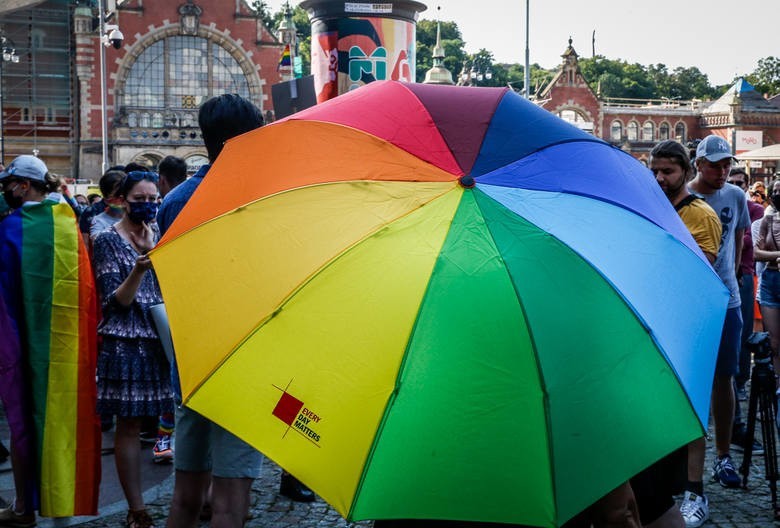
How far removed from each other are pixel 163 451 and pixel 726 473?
341 centimetres

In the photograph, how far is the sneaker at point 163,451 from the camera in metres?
6.11

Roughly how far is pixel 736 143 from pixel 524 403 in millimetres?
63592

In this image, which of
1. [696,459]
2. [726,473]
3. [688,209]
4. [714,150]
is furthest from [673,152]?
[726,473]

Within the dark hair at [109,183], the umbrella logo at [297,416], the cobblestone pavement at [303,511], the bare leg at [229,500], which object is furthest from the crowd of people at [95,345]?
the umbrella logo at [297,416]

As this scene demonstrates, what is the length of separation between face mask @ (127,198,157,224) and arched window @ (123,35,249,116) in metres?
41.9

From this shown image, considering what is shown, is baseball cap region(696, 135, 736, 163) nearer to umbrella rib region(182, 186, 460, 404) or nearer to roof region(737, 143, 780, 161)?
umbrella rib region(182, 186, 460, 404)

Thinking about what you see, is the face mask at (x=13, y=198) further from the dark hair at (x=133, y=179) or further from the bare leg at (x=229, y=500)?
the bare leg at (x=229, y=500)

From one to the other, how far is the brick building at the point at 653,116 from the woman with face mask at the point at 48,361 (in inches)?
2232

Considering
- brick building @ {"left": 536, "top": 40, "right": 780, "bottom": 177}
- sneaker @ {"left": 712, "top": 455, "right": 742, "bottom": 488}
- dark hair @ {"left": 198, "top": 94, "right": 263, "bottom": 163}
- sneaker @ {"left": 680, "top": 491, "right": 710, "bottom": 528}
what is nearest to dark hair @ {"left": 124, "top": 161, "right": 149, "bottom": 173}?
dark hair @ {"left": 198, "top": 94, "right": 263, "bottom": 163}

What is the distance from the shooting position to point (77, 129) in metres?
45.3

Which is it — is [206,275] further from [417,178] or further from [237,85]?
[237,85]

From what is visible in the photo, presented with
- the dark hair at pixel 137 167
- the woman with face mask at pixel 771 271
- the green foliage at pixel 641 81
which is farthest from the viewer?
the green foliage at pixel 641 81

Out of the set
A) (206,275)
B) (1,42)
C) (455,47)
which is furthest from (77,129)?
(455,47)

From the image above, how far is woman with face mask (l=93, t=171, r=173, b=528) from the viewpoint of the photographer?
4441mm
